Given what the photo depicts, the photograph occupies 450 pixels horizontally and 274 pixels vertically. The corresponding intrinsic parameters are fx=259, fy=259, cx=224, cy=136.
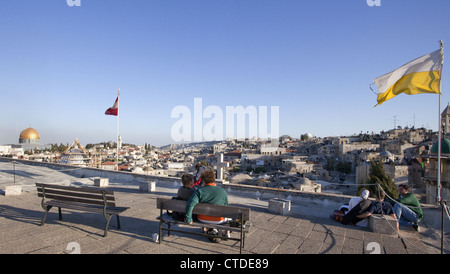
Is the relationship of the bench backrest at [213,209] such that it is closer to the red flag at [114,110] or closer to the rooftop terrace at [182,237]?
the rooftop terrace at [182,237]

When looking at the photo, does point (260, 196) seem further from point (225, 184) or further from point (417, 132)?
point (417, 132)

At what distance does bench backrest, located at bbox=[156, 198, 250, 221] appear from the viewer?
3592 millimetres

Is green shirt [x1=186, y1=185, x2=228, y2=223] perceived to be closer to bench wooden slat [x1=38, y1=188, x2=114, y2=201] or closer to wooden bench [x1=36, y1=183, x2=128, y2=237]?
wooden bench [x1=36, y1=183, x2=128, y2=237]

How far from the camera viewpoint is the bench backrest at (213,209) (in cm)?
359

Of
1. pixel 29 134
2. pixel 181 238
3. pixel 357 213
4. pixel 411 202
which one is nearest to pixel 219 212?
pixel 181 238

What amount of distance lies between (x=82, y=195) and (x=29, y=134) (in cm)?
8883

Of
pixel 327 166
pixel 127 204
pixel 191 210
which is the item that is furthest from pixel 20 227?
pixel 327 166

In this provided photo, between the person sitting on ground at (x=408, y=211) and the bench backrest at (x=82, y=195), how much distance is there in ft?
18.1

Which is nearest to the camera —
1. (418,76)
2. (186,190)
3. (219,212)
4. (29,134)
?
(219,212)

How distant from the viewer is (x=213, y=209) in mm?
3748

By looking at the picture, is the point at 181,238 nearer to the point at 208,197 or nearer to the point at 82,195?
the point at 208,197

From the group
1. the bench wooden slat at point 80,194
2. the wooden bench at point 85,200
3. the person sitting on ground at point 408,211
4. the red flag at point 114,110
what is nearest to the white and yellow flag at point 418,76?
the person sitting on ground at point 408,211

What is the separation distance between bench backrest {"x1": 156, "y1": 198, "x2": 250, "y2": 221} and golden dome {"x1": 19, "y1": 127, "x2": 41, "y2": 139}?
295 ft
